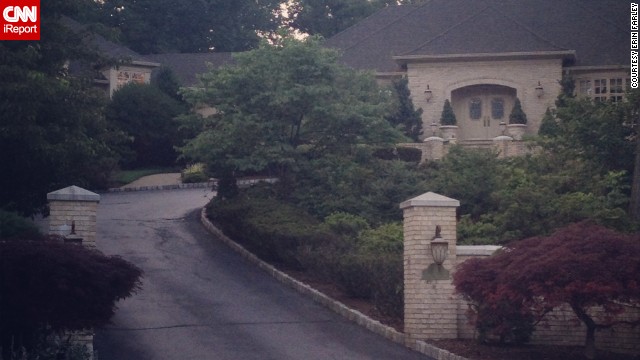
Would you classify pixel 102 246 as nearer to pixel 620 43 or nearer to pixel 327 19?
pixel 620 43

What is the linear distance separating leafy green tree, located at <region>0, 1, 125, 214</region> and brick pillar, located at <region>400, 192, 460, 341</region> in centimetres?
792

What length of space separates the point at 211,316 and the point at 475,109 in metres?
24.7

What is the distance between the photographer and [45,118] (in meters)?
22.0

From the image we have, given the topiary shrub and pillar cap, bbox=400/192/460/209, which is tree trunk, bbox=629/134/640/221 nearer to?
pillar cap, bbox=400/192/460/209

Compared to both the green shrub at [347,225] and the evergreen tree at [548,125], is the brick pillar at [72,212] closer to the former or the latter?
the green shrub at [347,225]

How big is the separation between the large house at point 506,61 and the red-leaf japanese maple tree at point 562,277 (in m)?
23.5

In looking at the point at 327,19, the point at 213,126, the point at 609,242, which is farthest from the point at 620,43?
the point at 327,19

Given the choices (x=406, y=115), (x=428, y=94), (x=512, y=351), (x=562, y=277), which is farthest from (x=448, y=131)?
(x=562, y=277)

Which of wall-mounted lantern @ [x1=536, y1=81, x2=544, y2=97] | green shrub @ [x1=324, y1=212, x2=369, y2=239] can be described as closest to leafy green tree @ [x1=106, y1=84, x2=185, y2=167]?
wall-mounted lantern @ [x1=536, y1=81, x2=544, y2=97]

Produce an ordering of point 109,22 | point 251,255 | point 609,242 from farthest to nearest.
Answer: point 109,22 → point 251,255 → point 609,242

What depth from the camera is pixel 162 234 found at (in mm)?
28203

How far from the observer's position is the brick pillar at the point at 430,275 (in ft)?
56.2

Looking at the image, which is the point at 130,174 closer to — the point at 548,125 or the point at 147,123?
the point at 147,123

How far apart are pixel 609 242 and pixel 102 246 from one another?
14.7 meters
